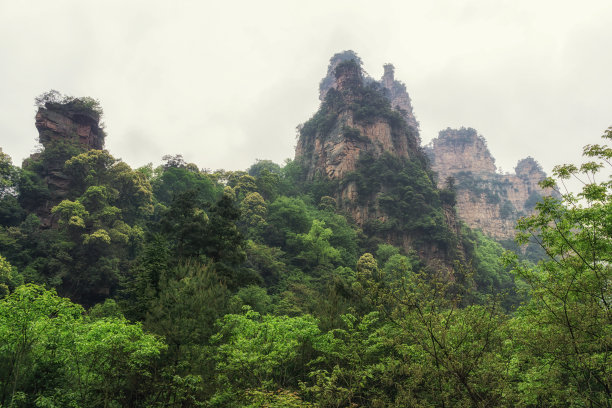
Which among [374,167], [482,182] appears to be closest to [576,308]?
[374,167]

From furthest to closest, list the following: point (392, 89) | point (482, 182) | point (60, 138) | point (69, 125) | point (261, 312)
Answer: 1. point (392, 89)
2. point (482, 182)
3. point (69, 125)
4. point (60, 138)
5. point (261, 312)

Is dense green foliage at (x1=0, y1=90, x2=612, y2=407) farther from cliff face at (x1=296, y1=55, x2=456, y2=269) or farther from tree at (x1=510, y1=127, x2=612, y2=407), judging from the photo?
cliff face at (x1=296, y1=55, x2=456, y2=269)

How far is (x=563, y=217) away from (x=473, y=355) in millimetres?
4432

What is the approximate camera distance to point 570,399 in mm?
6016

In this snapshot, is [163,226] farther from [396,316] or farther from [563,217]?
[563,217]

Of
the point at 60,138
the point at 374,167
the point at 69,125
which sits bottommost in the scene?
the point at 60,138

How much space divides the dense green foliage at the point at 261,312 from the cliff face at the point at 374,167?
662 cm

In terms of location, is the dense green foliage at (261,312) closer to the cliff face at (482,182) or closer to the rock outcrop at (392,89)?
the cliff face at (482,182)

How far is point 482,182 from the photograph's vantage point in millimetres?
90000

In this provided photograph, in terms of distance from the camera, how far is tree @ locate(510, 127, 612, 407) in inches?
257

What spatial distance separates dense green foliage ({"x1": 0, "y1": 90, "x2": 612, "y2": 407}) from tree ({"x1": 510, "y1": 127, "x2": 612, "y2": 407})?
0.05 meters

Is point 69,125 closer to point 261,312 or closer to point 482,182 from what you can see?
point 261,312

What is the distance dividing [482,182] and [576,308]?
91879 mm

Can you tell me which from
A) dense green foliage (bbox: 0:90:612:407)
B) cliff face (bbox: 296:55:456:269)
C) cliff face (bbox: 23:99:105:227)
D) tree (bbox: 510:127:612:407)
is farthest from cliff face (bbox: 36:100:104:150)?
tree (bbox: 510:127:612:407)
